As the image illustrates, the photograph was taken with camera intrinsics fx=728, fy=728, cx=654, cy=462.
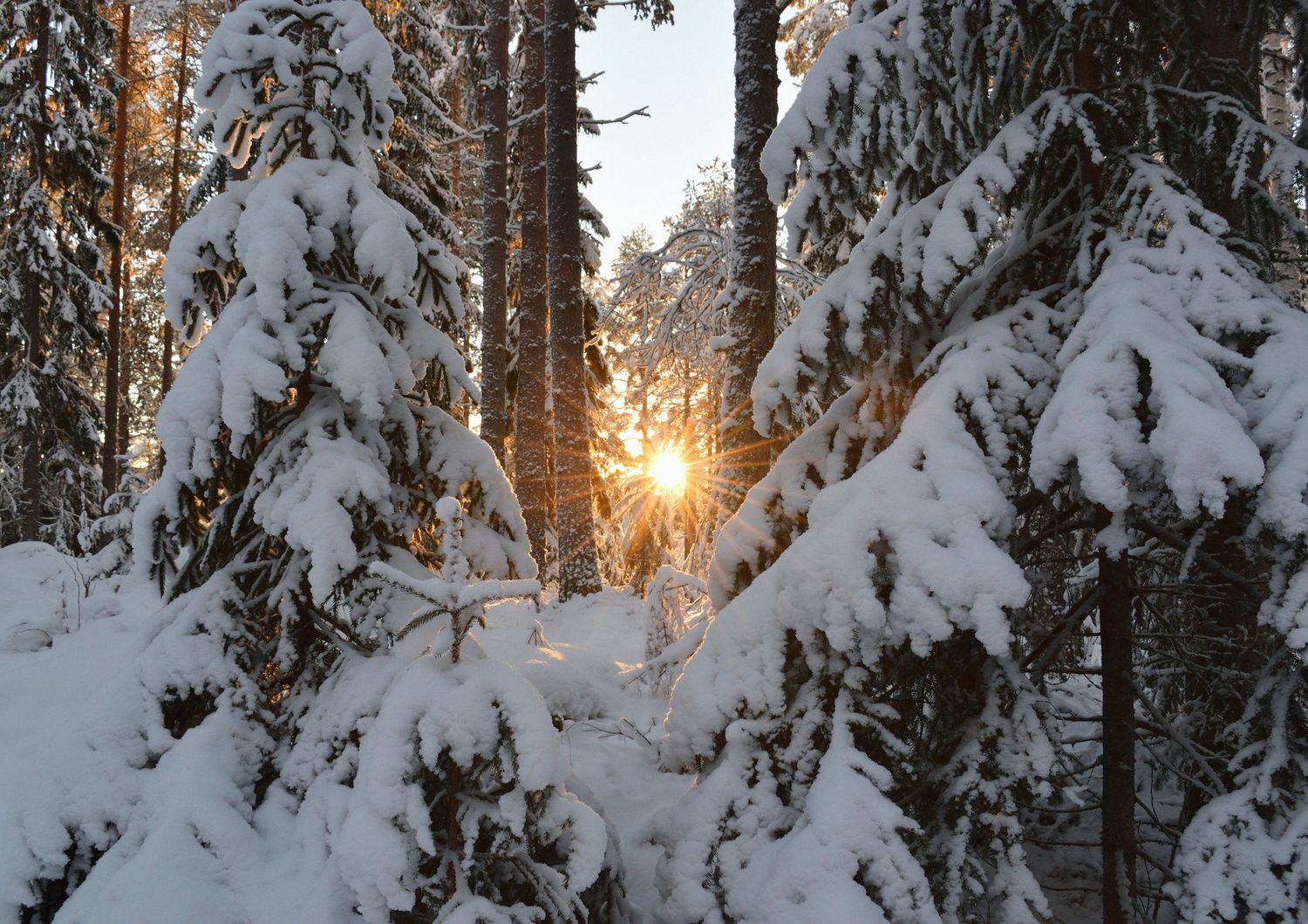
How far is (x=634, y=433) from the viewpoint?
1180 cm

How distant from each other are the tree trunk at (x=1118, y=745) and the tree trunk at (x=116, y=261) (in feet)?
61.9

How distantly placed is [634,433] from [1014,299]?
885 cm

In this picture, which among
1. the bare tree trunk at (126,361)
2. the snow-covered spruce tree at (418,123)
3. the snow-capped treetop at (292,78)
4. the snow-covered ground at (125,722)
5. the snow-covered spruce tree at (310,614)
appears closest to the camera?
the snow-covered spruce tree at (310,614)

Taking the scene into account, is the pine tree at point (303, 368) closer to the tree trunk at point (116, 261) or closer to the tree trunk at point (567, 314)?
the tree trunk at point (567, 314)

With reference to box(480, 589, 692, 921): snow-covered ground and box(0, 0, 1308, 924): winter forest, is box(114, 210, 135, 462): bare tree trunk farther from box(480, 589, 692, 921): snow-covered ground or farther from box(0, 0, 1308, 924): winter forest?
box(0, 0, 1308, 924): winter forest

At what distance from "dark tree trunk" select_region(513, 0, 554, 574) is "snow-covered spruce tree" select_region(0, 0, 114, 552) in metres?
9.10

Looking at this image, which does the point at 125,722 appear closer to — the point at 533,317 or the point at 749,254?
the point at 749,254

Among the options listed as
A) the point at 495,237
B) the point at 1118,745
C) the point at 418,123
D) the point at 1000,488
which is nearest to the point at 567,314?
the point at 495,237

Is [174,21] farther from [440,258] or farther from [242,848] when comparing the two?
[242,848]

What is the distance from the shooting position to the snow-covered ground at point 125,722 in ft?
8.03

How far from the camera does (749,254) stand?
5785 millimetres

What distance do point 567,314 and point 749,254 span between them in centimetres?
482

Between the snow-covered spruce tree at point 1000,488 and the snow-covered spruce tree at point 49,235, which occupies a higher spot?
the snow-covered spruce tree at point 49,235

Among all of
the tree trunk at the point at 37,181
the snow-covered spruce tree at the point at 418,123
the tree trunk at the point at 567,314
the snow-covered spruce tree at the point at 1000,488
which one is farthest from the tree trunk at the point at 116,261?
the snow-covered spruce tree at the point at 1000,488
